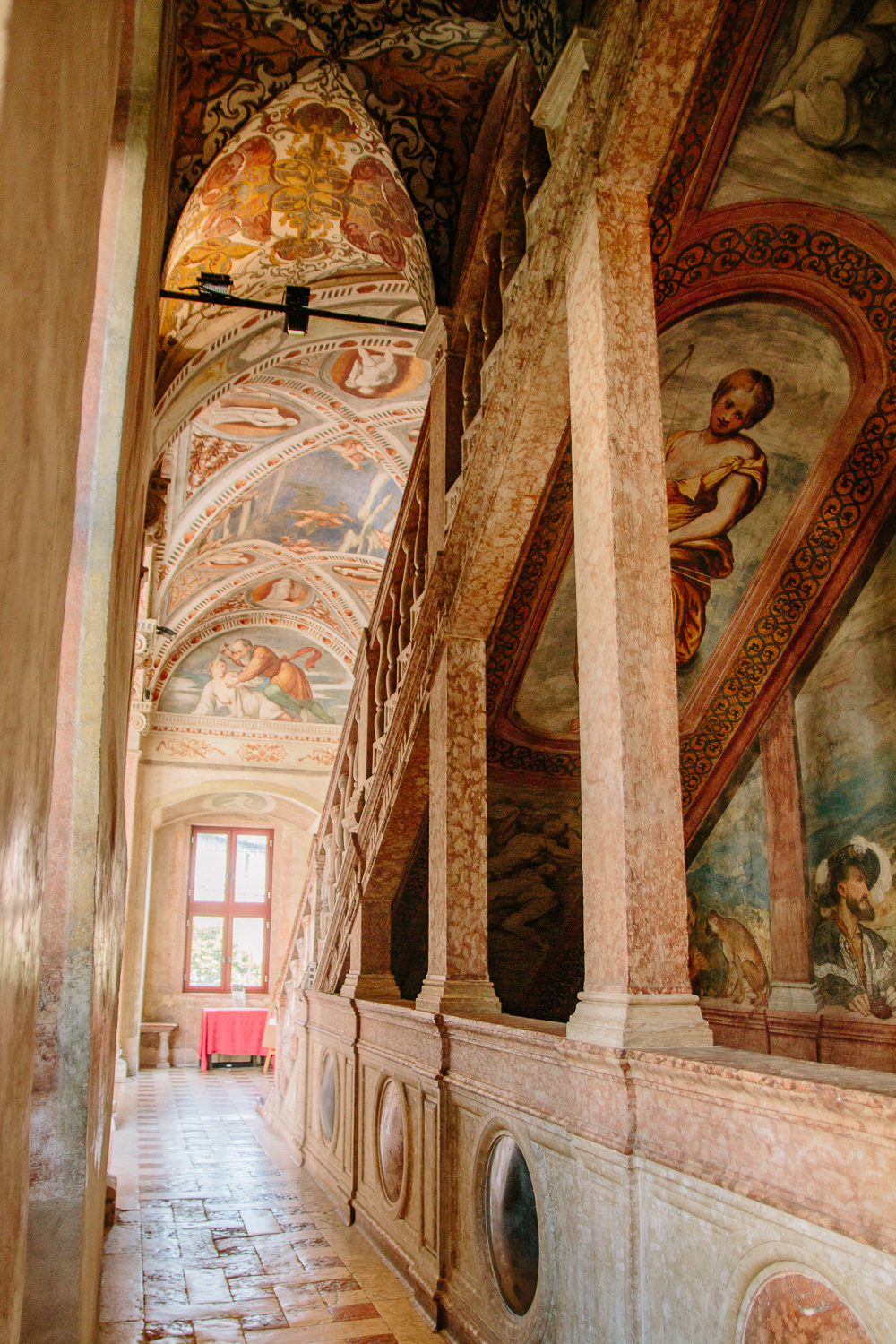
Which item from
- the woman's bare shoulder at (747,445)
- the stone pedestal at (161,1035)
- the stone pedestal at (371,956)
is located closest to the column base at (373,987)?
the stone pedestal at (371,956)

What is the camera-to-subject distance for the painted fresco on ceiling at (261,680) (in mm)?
17875

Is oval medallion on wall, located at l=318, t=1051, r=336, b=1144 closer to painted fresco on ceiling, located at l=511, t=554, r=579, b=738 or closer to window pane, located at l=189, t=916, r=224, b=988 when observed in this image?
painted fresco on ceiling, located at l=511, t=554, r=579, b=738

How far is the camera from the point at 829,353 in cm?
512

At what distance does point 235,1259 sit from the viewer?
5.65m

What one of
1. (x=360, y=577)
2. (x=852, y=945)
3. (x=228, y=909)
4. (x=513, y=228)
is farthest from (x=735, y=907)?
(x=228, y=909)

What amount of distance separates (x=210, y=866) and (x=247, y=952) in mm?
1723

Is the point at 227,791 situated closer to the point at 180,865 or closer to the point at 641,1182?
the point at 180,865

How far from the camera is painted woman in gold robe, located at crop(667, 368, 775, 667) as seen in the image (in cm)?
539

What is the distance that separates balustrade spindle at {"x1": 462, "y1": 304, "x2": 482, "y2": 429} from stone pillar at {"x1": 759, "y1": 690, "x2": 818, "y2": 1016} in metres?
2.65

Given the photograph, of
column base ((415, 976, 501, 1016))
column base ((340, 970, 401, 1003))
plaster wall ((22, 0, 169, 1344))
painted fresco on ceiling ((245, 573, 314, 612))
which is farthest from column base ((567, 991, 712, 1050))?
painted fresco on ceiling ((245, 573, 314, 612))

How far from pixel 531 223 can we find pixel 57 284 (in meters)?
4.10

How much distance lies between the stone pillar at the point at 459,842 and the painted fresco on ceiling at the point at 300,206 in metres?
2.93

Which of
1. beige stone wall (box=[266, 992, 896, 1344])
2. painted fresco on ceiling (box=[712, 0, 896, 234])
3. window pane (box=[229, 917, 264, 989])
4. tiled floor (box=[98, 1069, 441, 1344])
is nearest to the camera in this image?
beige stone wall (box=[266, 992, 896, 1344])

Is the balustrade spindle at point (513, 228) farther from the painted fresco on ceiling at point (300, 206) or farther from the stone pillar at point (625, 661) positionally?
the stone pillar at point (625, 661)
